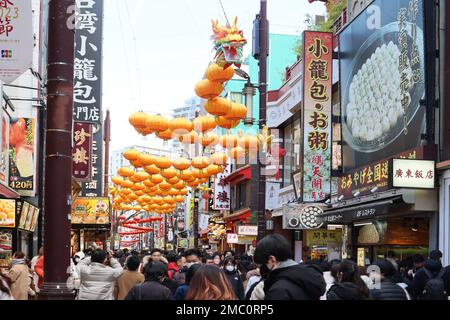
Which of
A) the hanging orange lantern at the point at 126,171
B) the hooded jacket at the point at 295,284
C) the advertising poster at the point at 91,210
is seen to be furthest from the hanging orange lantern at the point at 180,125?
the advertising poster at the point at 91,210

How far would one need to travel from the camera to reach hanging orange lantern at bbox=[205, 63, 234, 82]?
15.3m

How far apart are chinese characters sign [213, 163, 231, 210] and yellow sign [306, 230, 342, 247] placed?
23.3 metres

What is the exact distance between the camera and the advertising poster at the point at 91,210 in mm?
35812

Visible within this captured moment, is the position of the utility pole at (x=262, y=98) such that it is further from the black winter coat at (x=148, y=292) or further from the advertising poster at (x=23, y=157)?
the black winter coat at (x=148, y=292)

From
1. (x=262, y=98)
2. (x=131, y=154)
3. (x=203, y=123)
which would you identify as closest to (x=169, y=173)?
(x=131, y=154)

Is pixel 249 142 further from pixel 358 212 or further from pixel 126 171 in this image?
pixel 126 171

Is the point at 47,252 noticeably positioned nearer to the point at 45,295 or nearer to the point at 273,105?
the point at 45,295

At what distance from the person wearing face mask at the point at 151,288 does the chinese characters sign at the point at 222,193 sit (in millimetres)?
44666

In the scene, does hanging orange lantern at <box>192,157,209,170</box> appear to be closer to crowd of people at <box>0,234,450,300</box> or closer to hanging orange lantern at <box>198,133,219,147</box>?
hanging orange lantern at <box>198,133,219,147</box>

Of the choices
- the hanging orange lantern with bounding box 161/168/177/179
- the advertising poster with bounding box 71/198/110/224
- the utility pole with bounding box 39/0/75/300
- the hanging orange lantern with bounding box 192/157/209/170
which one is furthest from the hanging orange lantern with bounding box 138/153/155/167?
the utility pole with bounding box 39/0/75/300

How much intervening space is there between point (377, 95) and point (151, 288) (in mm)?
14283

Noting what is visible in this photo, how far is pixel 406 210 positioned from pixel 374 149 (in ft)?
11.7

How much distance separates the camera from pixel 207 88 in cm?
1587

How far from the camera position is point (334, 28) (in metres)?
28.9
